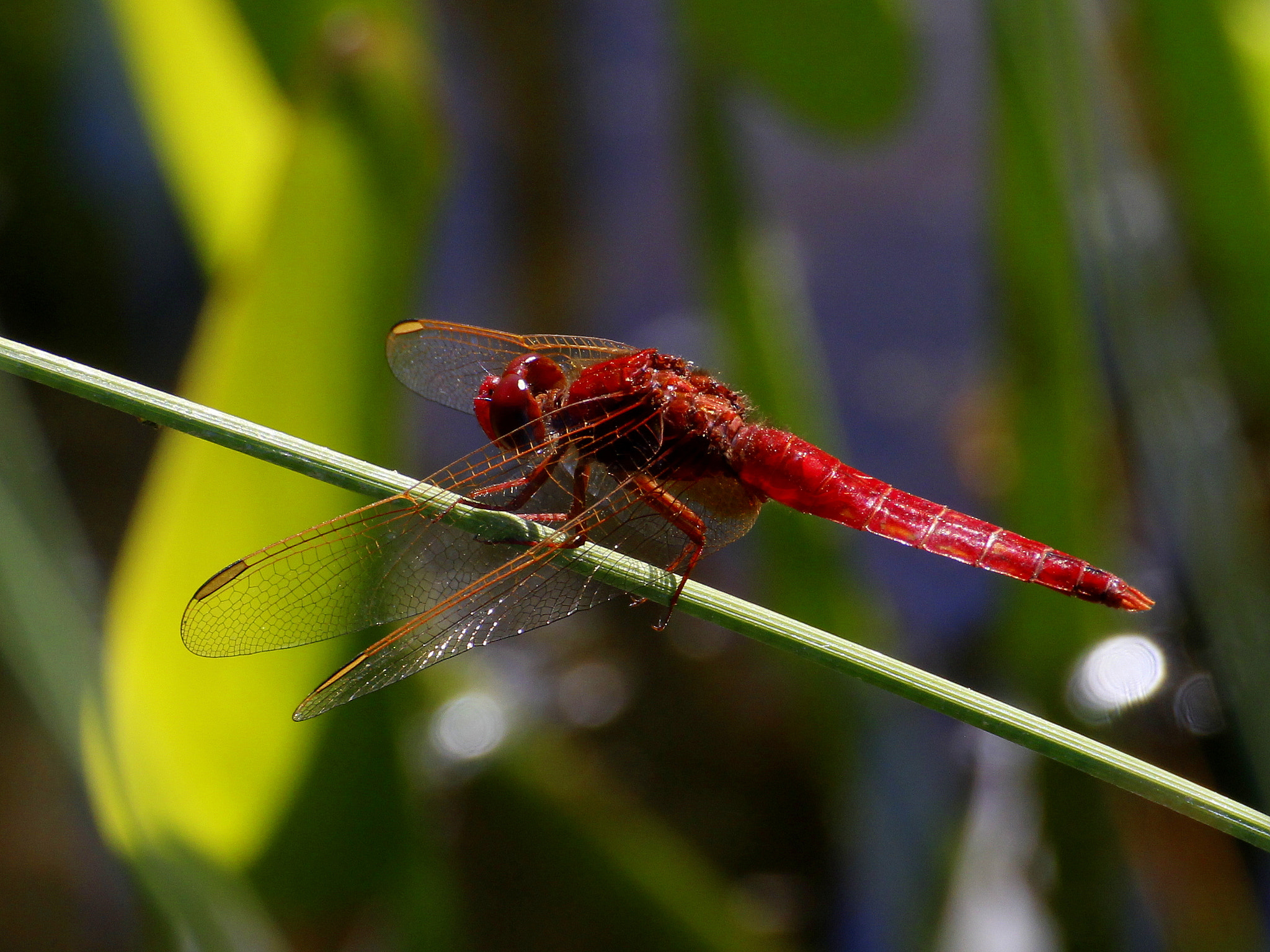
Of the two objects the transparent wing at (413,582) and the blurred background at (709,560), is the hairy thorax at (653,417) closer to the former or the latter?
the transparent wing at (413,582)

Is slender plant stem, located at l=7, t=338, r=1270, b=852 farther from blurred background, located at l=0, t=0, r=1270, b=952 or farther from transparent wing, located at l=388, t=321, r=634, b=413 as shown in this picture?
transparent wing, located at l=388, t=321, r=634, b=413

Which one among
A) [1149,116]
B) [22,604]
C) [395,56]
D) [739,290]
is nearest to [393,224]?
[395,56]

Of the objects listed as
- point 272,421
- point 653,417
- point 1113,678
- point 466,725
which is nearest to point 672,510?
point 653,417

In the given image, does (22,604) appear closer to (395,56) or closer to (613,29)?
(395,56)

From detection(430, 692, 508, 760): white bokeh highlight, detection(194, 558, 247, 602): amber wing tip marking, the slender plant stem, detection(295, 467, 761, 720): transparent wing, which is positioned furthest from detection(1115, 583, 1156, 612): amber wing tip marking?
detection(430, 692, 508, 760): white bokeh highlight

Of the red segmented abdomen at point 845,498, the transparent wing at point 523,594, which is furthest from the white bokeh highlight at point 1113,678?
the transparent wing at point 523,594

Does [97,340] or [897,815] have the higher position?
[97,340]

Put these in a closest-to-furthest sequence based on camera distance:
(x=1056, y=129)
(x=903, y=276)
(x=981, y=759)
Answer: (x=1056, y=129)
(x=981, y=759)
(x=903, y=276)
